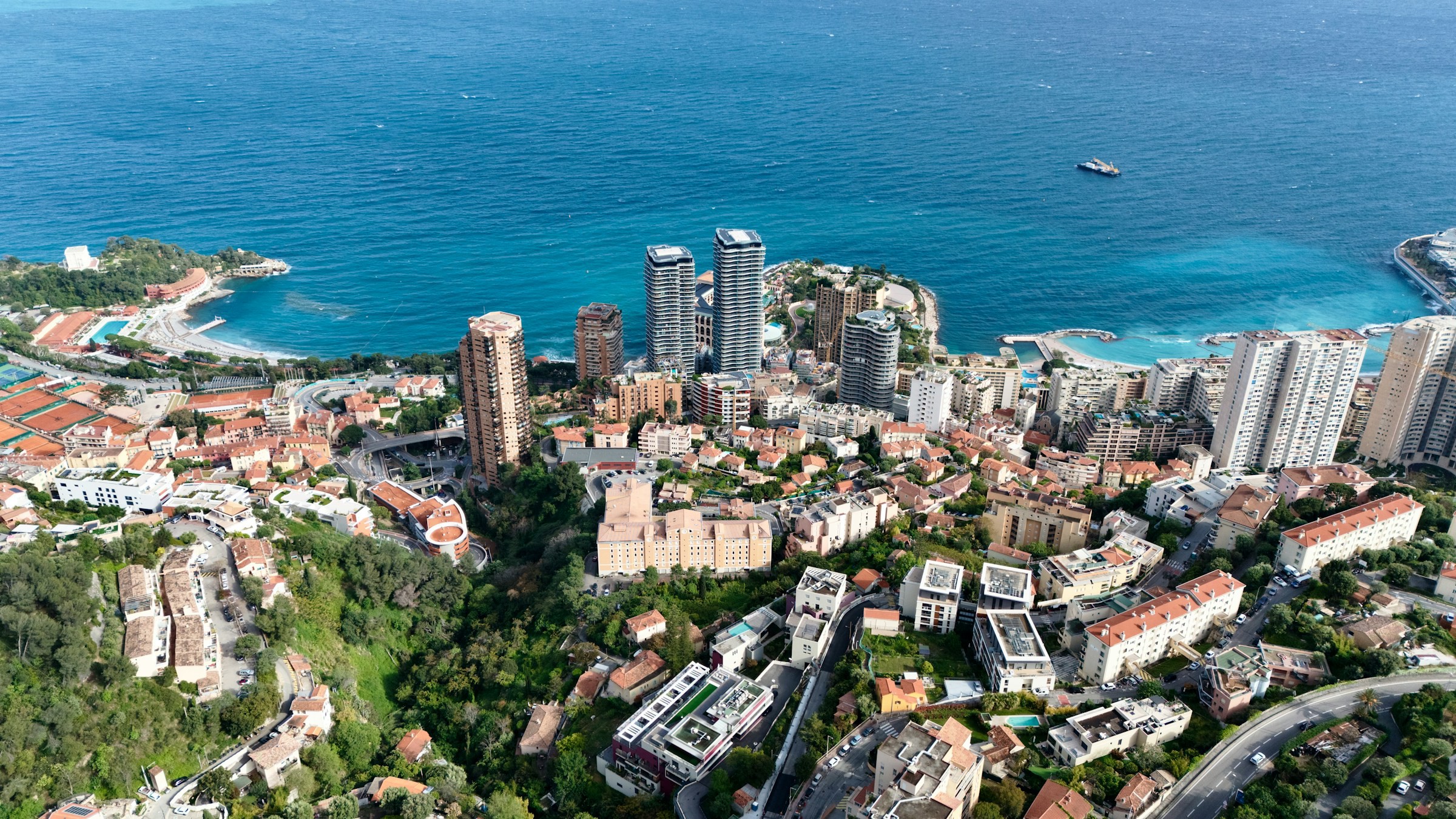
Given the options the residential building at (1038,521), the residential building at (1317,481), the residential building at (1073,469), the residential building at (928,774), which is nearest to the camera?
the residential building at (928,774)

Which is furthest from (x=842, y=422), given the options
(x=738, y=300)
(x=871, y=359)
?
(x=738, y=300)

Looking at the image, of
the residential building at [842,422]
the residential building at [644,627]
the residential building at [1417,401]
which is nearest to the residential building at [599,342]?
the residential building at [842,422]

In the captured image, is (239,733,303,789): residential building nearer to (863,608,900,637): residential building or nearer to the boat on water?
(863,608,900,637): residential building

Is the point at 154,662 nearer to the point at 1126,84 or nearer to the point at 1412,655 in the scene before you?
the point at 1412,655

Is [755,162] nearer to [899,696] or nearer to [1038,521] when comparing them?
[1038,521]

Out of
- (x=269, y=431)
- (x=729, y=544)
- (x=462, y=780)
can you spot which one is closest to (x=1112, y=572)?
(x=729, y=544)

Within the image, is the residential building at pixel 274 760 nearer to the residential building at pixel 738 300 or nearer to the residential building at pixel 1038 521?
the residential building at pixel 1038 521

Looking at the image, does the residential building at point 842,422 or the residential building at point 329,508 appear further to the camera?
the residential building at point 842,422
